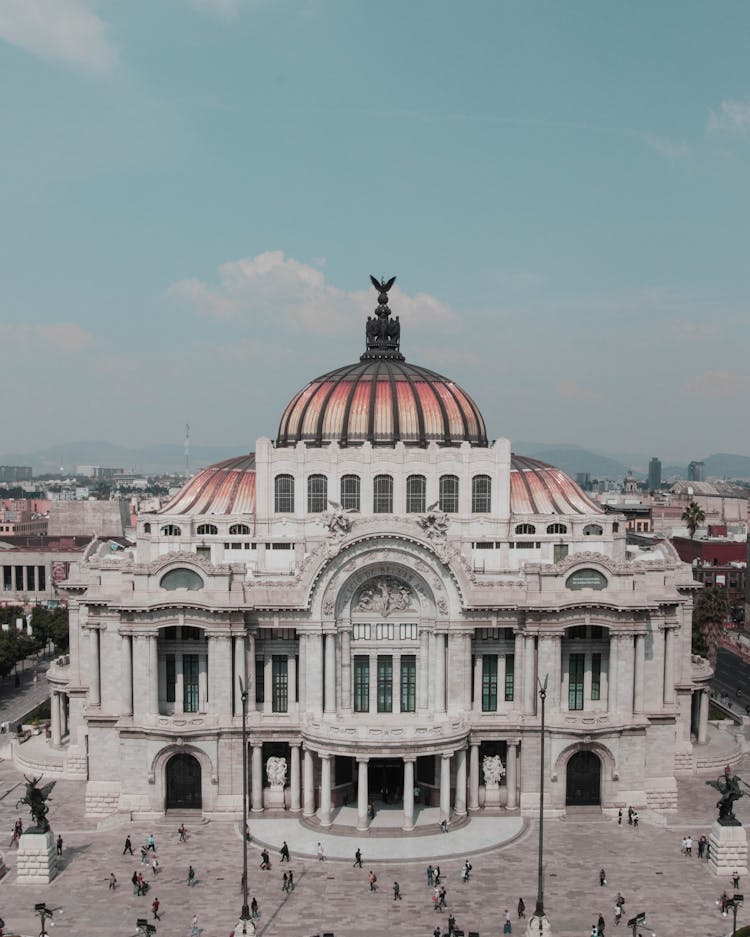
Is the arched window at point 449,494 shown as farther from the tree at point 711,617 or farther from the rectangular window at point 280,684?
the tree at point 711,617

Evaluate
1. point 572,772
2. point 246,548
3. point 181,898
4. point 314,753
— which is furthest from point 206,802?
point 572,772

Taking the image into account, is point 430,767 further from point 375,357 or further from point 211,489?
point 375,357

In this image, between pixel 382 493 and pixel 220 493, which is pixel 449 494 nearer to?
pixel 382 493

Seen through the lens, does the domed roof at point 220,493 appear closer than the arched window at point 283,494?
No

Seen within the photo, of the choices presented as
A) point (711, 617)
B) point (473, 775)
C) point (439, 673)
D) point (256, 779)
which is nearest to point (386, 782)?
point (473, 775)

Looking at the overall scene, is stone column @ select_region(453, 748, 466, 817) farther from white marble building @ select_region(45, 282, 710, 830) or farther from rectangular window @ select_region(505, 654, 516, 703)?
rectangular window @ select_region(505, 654, 516, 703)

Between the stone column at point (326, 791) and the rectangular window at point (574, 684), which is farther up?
the rectangular window at point (574, 684)

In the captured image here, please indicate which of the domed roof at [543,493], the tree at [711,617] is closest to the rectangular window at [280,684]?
the domed roof at [543,493]
